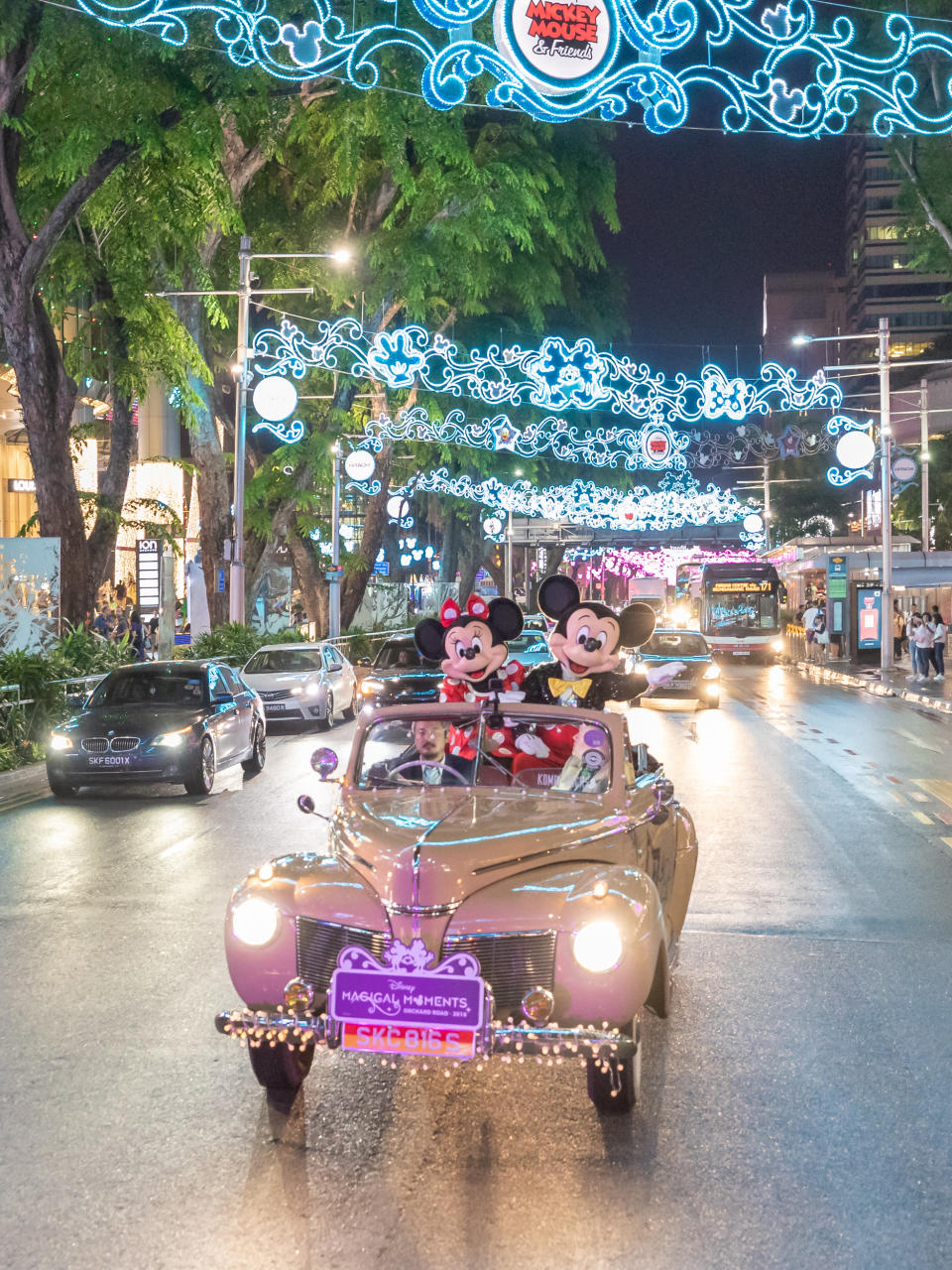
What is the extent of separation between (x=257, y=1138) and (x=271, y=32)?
12.1 meters

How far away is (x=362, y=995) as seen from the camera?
5.26 metres

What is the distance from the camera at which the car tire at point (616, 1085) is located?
217 inches

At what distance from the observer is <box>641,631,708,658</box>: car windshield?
29328mm

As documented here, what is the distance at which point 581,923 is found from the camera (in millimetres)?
5312

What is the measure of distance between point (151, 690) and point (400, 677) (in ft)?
15.2

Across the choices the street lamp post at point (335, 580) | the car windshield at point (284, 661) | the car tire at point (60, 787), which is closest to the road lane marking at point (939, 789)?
the car tire at point (60, 787)

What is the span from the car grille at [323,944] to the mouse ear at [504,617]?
11.7 feet

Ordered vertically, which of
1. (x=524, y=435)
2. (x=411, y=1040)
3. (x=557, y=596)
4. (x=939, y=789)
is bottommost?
(x=939, y=789)

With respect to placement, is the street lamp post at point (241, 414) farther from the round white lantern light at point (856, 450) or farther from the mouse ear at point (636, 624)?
the mouse ear at point (636, 624)

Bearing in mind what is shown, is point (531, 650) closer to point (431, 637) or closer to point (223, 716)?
point (223, 716)

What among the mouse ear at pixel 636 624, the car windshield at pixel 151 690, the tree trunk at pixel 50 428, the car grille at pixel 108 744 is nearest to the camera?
the mouse ear at pixel 636 624

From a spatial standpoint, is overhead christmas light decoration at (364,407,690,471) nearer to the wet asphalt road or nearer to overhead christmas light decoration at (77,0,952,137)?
overhead christmas light decoration at (77,0,952,137)

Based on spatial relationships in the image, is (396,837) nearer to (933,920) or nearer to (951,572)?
(933,920)

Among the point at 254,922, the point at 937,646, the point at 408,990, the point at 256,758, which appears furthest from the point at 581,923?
the point at 937,646
